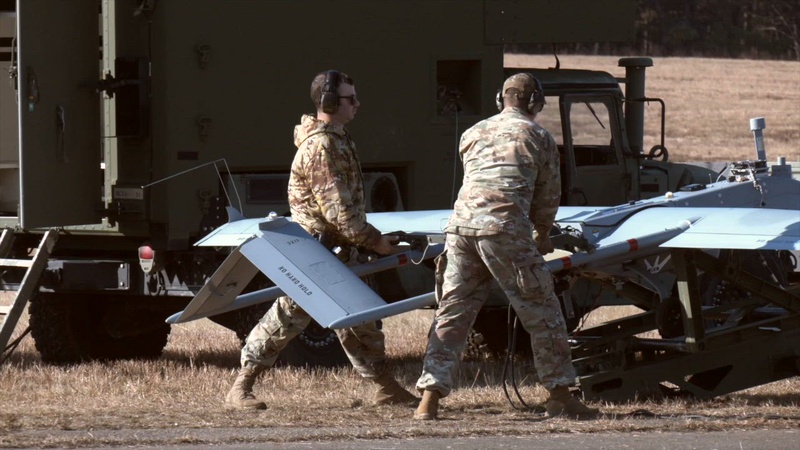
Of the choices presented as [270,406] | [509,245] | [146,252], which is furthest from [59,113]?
[509,245]

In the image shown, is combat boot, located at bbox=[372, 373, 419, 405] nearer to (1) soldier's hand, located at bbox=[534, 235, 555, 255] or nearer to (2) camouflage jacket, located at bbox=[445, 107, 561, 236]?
(2) camouflage jacket, located at bbox=[445, 107, 561, 236]

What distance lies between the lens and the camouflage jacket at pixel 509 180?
8.07 metres

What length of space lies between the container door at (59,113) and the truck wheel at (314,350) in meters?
1.43

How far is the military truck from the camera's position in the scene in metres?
10.2

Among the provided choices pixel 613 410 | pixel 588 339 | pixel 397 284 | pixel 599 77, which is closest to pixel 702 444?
pixel 613 410

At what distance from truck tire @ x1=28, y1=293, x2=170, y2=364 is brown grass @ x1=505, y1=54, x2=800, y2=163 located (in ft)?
56.2

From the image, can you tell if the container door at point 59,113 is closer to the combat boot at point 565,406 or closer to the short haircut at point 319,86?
the short haircut at point 319,86

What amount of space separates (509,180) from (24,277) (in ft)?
12.4

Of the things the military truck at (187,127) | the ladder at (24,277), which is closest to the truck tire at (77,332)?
the military truck at (187,127)

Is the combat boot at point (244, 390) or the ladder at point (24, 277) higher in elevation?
the ladder at point (24, 277)

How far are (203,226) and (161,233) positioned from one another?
252 mm

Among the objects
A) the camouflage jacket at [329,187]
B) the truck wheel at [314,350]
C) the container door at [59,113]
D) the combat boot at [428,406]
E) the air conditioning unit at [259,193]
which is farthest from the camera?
the truck wheel at [314,350]

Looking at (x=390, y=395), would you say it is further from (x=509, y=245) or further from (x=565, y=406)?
(x=509, y=245)

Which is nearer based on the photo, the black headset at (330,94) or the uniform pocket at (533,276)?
the uniform pocket at (533,276)
